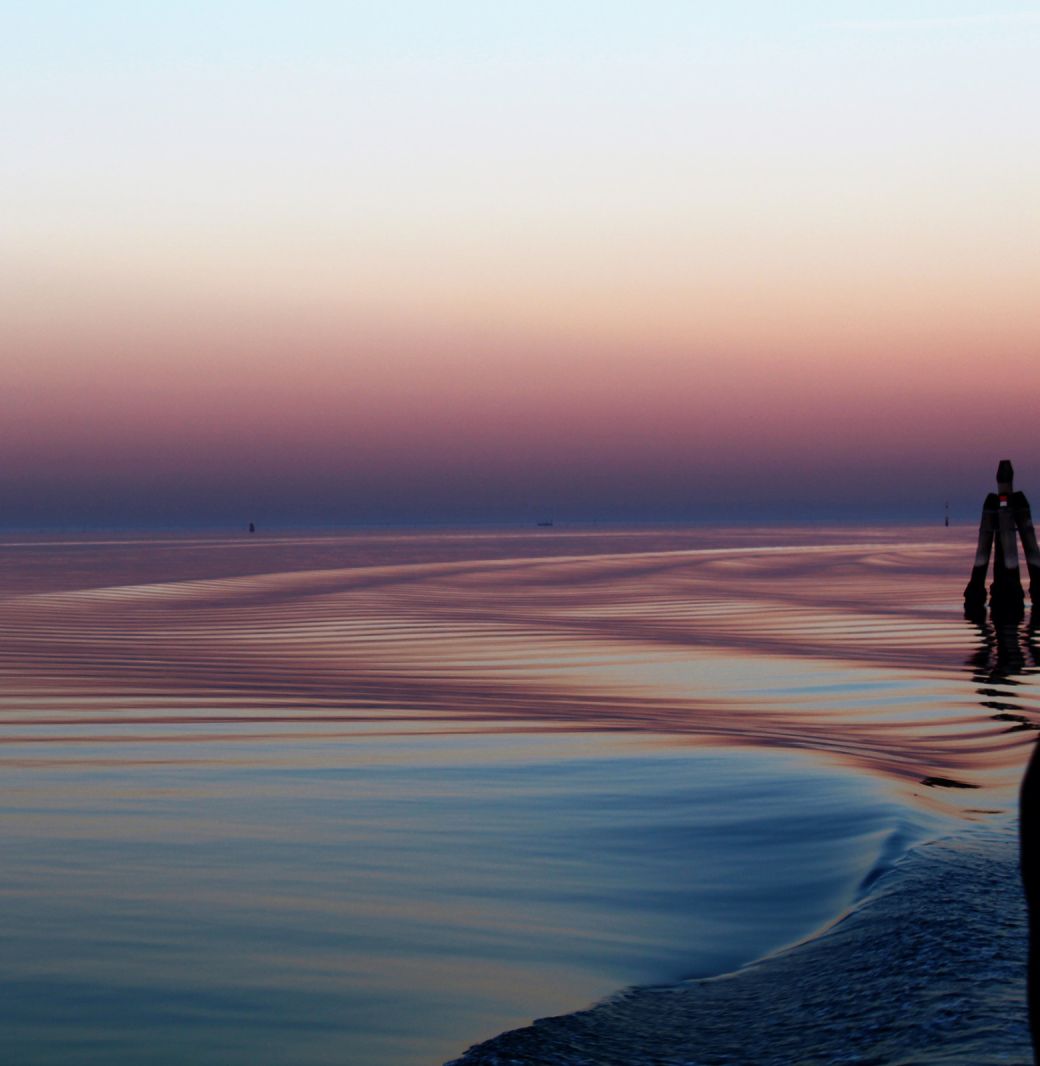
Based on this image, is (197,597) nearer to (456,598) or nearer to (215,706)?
(456,598)

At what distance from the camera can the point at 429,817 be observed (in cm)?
819

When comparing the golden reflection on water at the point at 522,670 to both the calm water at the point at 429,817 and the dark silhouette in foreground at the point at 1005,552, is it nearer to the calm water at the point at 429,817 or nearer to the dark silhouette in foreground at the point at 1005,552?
the calm water at the point at 429,817

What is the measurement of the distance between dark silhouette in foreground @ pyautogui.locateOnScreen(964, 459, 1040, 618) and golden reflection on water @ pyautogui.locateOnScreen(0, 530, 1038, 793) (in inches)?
35.4

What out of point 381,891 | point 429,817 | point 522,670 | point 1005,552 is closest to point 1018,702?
point 522,670

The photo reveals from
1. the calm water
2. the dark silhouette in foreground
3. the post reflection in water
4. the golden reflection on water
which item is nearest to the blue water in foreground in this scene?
the calm water

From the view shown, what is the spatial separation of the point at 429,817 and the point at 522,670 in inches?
338

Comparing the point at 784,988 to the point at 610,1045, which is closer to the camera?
the point at 610,1045

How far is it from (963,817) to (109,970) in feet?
17.6

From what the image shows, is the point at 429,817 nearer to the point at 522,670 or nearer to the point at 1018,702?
the point at 1018,702

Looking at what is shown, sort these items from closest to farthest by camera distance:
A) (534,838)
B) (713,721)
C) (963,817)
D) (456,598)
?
(534,838), (963,817), (713,721), (456,598)

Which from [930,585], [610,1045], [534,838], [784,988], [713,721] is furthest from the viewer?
[930,585]

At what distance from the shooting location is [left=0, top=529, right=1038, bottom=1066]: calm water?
520cm

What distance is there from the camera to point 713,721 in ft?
40.9

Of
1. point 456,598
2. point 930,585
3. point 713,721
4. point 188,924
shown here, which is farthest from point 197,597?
point 188,924
